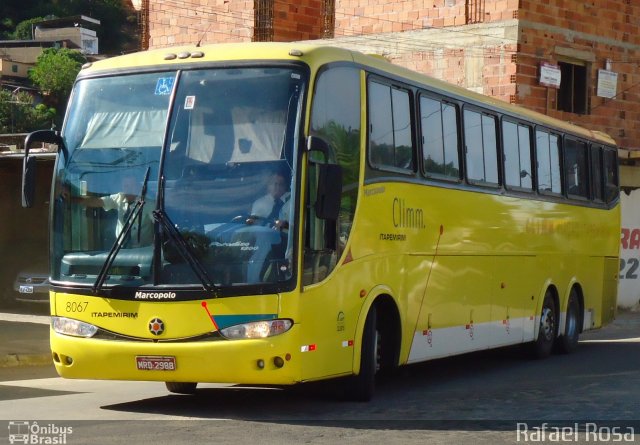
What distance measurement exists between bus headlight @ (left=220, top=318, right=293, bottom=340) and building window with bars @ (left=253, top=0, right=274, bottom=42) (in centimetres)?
2206

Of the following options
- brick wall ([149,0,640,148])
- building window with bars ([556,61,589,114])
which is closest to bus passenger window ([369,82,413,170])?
brick wall ([149,0,640,148])

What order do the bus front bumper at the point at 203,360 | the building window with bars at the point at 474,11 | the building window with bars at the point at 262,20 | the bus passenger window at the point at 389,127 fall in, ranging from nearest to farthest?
the bus front bumper at the point at 203,360
the bus passenger window at the point at 389,127
the building window with bars at the point at 474,11
the building window with bars at the point at 262,20

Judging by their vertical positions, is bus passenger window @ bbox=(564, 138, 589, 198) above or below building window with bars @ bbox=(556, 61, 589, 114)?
below

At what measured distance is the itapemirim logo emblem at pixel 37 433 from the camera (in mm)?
9031

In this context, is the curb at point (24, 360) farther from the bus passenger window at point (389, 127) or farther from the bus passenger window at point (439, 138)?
the bus passenger window at point (389, 127)

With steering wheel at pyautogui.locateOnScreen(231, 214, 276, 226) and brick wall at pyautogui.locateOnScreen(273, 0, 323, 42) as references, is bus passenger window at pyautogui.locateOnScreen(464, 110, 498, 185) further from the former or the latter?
brick wall at pyautogui.locateOnScreen(273, 0, 323, 42)

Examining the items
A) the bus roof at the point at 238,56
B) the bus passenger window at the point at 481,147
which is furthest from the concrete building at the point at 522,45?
the bus roof at the point at 238,56

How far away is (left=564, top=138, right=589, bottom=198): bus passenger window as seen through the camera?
61.2ft

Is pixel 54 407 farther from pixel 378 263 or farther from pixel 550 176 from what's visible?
pixel 550 176

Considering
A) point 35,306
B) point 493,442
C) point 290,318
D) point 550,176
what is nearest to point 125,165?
point 290,318

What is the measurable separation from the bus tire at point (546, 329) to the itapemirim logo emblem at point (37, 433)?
30.3ft

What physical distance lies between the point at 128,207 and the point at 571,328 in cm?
1020

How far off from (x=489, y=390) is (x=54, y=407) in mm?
4619

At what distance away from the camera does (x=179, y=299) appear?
1024 centimetres
